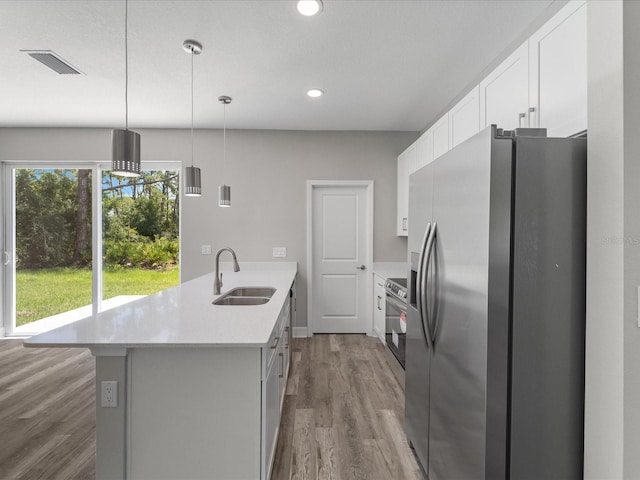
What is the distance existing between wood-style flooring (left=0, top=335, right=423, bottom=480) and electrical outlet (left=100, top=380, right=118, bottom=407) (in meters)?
0.78

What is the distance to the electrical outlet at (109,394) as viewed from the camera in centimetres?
144

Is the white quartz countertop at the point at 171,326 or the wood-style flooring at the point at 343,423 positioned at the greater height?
the white quartz countertop at the point at 171,326

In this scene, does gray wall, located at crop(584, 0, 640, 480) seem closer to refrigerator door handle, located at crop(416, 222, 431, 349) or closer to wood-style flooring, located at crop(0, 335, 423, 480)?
refrigerator door handle, located at crop(416, 222, 431, 349)

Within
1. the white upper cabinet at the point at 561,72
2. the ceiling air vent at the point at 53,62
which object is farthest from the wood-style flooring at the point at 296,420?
the ceiling air vent at the point at 53,62

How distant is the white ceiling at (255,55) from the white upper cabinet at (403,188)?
1.52ft

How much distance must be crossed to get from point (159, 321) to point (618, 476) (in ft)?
6.37

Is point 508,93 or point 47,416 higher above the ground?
point 508,93

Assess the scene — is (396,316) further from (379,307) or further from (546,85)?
(546,85)

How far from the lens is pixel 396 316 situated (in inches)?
123

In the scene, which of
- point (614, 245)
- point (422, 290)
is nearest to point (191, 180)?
point (422, 290)

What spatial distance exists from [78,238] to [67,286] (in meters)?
0.64

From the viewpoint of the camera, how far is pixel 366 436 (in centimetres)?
216

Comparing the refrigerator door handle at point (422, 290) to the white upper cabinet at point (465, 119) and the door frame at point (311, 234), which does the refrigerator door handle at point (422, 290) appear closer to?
the white upper cabinet at point (465, 119)

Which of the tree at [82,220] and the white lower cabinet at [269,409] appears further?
the tree at [82,220]
